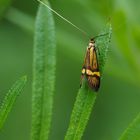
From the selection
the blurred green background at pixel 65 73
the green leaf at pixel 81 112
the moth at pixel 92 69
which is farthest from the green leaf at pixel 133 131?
the blurred green background at pixel 65 73

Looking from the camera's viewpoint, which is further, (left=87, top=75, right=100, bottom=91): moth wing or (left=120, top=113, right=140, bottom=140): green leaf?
(left=87, top=75, right=100, bottom=91): moth wing

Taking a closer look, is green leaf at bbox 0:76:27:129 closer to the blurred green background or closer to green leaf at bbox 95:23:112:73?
green leaf at bbox 95:23:112:73

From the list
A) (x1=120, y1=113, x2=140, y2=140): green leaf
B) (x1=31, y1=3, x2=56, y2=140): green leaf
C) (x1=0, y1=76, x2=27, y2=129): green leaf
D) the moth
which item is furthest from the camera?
the moth

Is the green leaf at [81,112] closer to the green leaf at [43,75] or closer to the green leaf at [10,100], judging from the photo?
the green leaf at [43,75]

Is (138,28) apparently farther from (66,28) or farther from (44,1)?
(66,28)

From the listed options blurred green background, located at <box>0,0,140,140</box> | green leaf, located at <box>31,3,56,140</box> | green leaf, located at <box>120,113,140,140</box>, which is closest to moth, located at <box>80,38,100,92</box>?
green leaf, located at <box>31,3,56,140</box>

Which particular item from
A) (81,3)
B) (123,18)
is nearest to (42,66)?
(123,18)

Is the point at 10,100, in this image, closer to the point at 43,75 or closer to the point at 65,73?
the point at 43,75

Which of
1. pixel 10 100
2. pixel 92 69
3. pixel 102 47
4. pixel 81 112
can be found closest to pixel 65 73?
pixel 92 69
